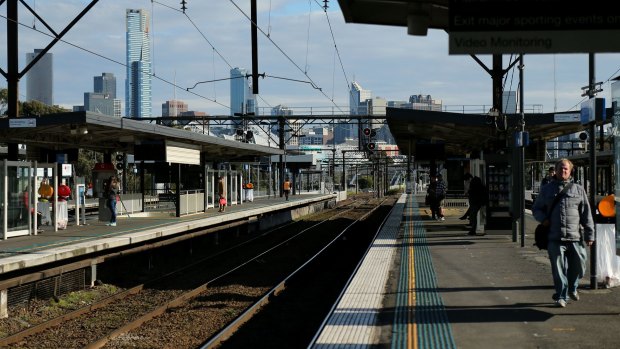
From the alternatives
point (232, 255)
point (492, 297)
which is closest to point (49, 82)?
point (232, 255)

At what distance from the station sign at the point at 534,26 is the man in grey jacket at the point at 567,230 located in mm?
2370

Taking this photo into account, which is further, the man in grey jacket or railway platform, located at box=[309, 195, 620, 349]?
the man in grey jacket

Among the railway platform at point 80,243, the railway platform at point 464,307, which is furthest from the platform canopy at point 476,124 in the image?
the railway platform at point 80,243

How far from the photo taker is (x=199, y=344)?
923cm

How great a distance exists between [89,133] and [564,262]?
48.1ft

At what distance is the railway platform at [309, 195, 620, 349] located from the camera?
23.5 ft

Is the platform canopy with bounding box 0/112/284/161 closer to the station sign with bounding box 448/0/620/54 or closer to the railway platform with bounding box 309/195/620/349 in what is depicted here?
the railway platform with bounding box 309/195/620/349

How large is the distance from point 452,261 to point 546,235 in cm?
456

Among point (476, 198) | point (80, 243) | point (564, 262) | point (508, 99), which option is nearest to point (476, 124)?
point (476, 198)

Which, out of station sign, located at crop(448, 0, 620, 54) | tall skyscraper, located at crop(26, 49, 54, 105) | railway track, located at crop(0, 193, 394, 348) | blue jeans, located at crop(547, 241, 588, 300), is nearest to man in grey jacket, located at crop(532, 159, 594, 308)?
blue jeans, located at crop(547, 241, 588, 300)

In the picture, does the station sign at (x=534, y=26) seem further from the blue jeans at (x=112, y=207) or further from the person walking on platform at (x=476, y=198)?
the blue jeans at (x=112, y=207)

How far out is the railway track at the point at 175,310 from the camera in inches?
376

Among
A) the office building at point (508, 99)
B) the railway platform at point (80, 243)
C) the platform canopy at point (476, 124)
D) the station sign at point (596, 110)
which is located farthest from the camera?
the office building at point (508, 99)

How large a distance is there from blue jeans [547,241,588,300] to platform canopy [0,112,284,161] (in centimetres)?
1156
